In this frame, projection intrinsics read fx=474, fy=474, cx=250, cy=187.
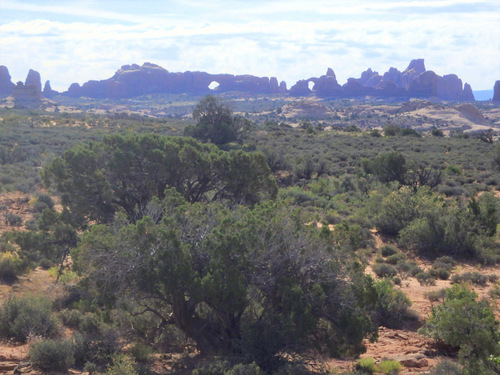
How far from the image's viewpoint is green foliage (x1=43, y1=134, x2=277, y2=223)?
1108 cm

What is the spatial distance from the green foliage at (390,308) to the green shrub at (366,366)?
6.39ft

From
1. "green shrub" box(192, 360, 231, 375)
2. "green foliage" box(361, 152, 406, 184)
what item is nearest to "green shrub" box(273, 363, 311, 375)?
"green shrub" box(192, 360, 231, 375)

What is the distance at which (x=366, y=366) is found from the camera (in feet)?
22.2

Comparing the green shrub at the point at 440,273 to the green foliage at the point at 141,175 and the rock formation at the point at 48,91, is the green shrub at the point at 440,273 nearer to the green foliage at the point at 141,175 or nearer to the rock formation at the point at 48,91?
the green foliage at the point at 141,175

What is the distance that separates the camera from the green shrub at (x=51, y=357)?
6531 mm

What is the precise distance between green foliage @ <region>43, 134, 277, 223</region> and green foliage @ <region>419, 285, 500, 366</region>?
599 centimetres

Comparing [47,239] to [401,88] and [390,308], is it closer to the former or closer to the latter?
[390,308]

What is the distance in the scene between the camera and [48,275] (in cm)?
1099

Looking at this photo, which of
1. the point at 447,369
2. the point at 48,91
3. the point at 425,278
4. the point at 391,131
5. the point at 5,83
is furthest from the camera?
the point at 48,91

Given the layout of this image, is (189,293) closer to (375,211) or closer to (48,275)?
(48,275)

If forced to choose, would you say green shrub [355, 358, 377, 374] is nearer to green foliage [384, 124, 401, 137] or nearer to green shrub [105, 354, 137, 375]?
green shrub [105, 354, 137, 375]

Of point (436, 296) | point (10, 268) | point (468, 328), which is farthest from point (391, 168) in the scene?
point (10, 268)

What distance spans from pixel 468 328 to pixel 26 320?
6.68 m

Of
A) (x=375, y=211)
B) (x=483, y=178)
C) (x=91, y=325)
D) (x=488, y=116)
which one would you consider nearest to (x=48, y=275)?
(x=91, y=325)
